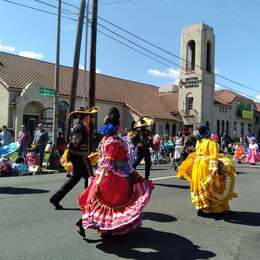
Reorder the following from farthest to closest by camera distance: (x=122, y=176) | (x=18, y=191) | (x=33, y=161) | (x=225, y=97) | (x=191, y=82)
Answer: (x=225, y=97) < (x=191, y=82) < (x=33, y=161) < (x=18, y=191) < (x=122, y=176)

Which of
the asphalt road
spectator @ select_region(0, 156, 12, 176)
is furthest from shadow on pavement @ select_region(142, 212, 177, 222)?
spectator @ select_region(0, 156, 12, 176)

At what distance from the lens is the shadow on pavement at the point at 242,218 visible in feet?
26.1

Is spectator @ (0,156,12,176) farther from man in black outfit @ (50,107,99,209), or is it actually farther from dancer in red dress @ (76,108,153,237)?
dancer in red dress @ (76,108,153,237)

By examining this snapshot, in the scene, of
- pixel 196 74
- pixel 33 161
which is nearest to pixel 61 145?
Answer: pixel 33 161

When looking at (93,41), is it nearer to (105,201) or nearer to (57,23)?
(57,23)

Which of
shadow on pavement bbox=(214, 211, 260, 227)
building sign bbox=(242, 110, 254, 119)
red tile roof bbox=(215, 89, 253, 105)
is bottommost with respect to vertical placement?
shadow on pavement bbox=(214, 211, 260, 227)

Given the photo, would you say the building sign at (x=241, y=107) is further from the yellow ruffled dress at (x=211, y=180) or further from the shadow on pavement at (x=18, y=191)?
the yellow ruffled dress at (x=211, y=180)

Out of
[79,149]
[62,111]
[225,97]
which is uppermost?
[225,97]

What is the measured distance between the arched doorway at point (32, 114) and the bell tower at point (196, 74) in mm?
18500

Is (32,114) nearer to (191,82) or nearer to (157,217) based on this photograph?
(191,82)

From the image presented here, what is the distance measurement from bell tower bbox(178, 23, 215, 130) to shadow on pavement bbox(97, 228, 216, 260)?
4069 cm

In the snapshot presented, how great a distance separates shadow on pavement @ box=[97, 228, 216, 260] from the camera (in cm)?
575

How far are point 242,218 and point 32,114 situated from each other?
2707cm

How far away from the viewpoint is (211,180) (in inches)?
324
